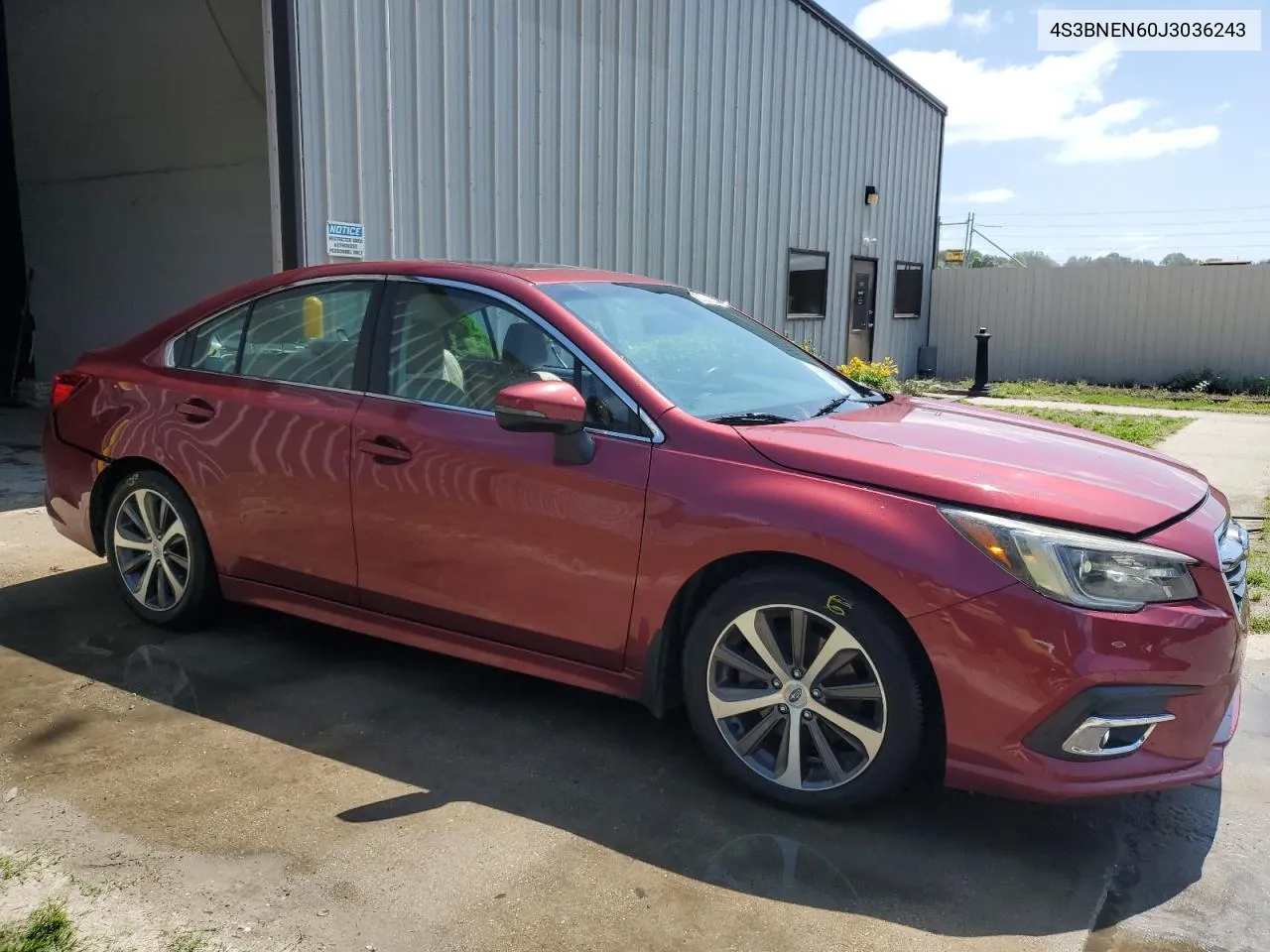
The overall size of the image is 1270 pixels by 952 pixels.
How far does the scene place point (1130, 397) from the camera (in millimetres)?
14148

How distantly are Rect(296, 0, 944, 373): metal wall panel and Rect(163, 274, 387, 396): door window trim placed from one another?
262 cm

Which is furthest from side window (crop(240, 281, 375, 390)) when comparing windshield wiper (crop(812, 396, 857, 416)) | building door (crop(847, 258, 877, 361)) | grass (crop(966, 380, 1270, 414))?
grass (crop(966, 380, 1270, 414))

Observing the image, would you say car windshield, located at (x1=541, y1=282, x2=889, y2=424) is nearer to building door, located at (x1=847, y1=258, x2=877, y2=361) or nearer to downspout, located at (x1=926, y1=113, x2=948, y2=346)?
building door, located at (x1=847, y1=258, x2=877, y2=361)

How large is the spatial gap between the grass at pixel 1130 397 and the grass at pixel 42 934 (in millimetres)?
13280

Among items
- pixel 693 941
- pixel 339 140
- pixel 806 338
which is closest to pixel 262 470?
pixel 693 941

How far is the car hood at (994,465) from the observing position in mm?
2699

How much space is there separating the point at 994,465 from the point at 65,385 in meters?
3.98

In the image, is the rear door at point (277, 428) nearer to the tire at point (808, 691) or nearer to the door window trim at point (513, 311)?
the door window trim at point (513, 311)

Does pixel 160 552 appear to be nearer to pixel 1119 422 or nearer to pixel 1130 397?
pixel 1119 422

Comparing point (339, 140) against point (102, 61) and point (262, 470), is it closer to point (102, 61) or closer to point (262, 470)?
point (262, 470)

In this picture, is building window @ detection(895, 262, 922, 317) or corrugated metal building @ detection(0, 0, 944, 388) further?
building window @ detection(895, 262, 922, 317)

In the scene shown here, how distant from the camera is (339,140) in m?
6.79

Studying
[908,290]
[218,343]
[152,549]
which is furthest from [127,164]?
[908,290]

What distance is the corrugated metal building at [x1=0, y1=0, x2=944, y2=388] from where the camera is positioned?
273 inches
